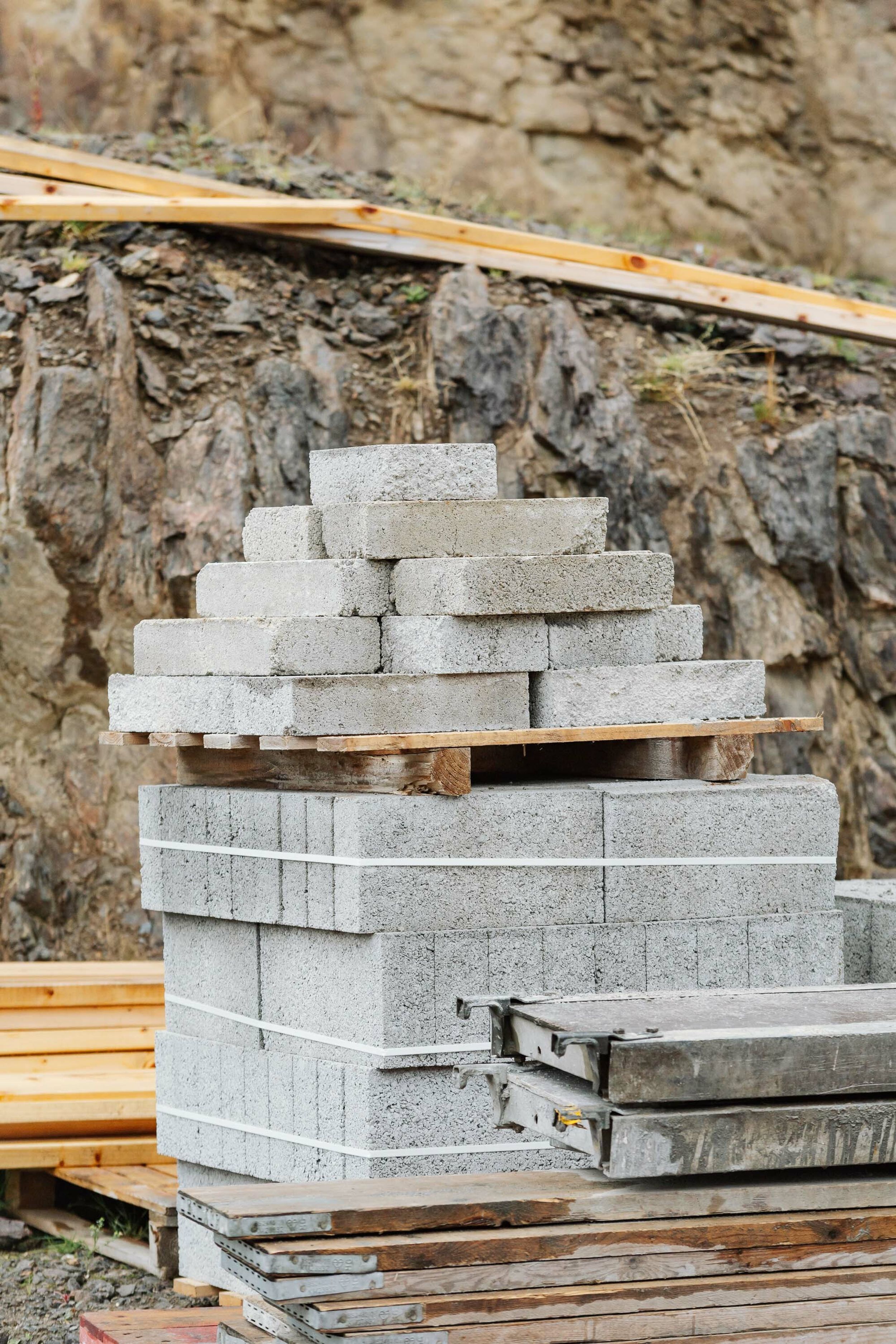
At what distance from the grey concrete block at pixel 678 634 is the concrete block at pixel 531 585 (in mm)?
61

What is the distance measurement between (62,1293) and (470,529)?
3.21m

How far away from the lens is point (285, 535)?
235 inches

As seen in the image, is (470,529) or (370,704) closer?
(370,704)

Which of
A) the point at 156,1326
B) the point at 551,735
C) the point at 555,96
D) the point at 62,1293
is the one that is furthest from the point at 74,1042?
the point at 555,96

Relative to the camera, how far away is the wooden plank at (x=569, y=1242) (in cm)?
382

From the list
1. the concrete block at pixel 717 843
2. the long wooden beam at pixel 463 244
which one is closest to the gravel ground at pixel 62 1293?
the concrete block at pixel 717 843

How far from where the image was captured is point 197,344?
440 inches

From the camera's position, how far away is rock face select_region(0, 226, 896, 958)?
10359 mm

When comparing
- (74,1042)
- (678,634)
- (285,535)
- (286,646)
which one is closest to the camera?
(286,646)

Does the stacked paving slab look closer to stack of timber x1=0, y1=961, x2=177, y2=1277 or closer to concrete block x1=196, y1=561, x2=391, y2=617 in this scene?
concrete block x1=196, y1=561, x2=391, y2=617

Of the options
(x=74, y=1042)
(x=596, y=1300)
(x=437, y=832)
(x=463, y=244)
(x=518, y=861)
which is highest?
(x=463, y=244)

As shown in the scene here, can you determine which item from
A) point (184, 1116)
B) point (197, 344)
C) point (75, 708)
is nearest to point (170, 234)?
point (197, 344)

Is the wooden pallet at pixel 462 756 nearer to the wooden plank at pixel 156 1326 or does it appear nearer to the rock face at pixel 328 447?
the wooden plank at pixel 156 1326

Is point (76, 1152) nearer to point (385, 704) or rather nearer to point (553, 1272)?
point (385, 704)
